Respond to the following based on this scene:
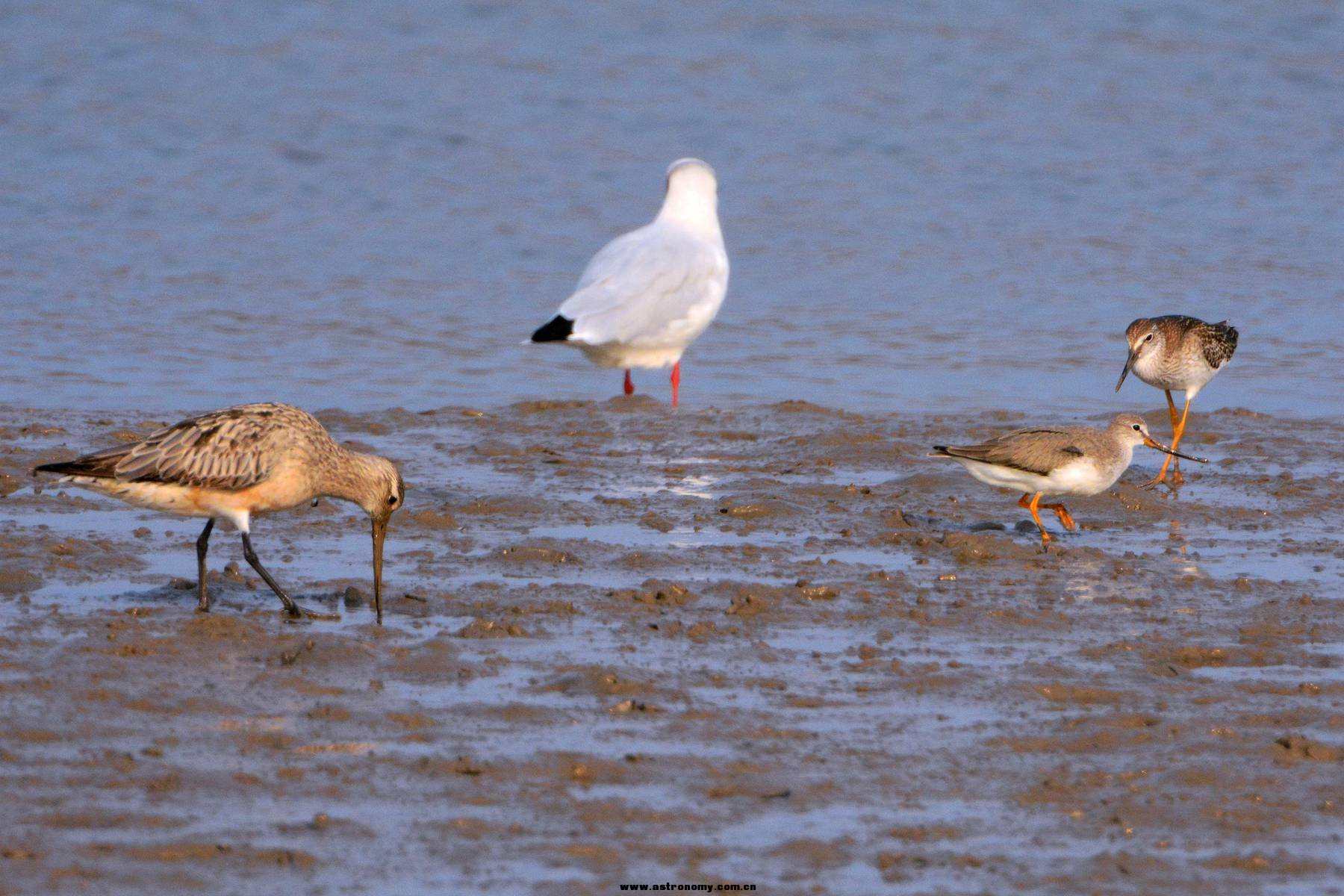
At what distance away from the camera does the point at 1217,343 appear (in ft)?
34.0

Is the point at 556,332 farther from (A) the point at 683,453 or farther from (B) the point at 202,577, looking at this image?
(B) the point at 202,577

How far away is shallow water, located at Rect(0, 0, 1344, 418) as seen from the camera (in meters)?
12.7

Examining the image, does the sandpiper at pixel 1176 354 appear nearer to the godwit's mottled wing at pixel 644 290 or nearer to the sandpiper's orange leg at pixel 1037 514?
the sandpiper's orange leg at pixel 1037 514

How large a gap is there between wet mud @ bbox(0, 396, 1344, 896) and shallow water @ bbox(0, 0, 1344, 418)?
11.1ft

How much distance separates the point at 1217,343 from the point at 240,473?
19.7 ft

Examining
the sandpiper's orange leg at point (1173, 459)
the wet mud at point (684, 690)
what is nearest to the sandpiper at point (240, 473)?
the wet mud at point (684, 690)

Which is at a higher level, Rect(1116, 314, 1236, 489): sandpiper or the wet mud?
Rect(1116, 314, 1236, 489): sandpiper

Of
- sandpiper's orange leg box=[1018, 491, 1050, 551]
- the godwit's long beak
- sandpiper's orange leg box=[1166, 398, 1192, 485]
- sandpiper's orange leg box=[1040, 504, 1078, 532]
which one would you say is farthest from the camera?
sandpiper's orange leg box=[1166, 398, 1192, 485]

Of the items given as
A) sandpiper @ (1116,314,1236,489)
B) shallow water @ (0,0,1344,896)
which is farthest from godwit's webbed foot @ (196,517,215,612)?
sandpiper @ (1116,314,1236,489)

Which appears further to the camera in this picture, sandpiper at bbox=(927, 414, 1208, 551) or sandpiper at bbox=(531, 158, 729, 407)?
sandpiper at bbox=(531, 158, 729, 407)

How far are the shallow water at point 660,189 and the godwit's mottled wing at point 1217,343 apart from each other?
3.86ft

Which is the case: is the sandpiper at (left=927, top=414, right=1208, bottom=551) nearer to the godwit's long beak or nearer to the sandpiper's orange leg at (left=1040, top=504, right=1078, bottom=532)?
the sandpiper's orange leg at (left=1040, top=504, right=1078, bottom=532)

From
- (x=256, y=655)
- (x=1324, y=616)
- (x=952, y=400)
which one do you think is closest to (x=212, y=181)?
(x=952, y=400)

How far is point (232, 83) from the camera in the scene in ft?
64.5
